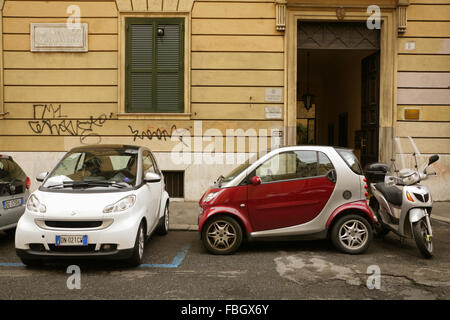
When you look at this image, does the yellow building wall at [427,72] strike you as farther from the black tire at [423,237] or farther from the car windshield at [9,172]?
the car windshield at [9,172]

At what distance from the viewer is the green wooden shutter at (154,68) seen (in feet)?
35.1

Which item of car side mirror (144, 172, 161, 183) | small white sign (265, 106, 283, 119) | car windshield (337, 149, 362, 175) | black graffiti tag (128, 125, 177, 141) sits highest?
small white sign (265, 106, 283, 119)

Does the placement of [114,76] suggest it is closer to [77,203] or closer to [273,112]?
[273,112]

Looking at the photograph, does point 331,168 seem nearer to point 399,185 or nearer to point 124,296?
point 399,185

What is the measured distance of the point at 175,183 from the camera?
10859 millimetres

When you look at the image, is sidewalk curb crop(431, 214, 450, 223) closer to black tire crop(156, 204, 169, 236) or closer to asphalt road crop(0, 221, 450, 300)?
asphalt road crop(0, 221, 450, 300)

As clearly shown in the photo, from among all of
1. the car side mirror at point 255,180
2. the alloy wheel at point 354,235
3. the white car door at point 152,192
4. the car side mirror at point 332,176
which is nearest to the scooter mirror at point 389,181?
the alloy wheel at point 354,235

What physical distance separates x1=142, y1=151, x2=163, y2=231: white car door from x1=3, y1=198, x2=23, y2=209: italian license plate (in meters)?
2.08

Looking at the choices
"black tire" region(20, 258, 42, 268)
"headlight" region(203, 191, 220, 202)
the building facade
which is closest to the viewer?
"black tire" region(20, 258, 42, 268)

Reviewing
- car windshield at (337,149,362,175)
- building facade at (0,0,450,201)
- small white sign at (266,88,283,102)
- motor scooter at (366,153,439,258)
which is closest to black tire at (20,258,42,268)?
car windshield at (337,149,362,175)

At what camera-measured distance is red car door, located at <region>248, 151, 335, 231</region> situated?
582 cm

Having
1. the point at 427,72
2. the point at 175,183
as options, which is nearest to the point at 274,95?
the point at 175,183

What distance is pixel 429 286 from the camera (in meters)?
4.50

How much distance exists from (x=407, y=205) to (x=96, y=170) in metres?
4.36
